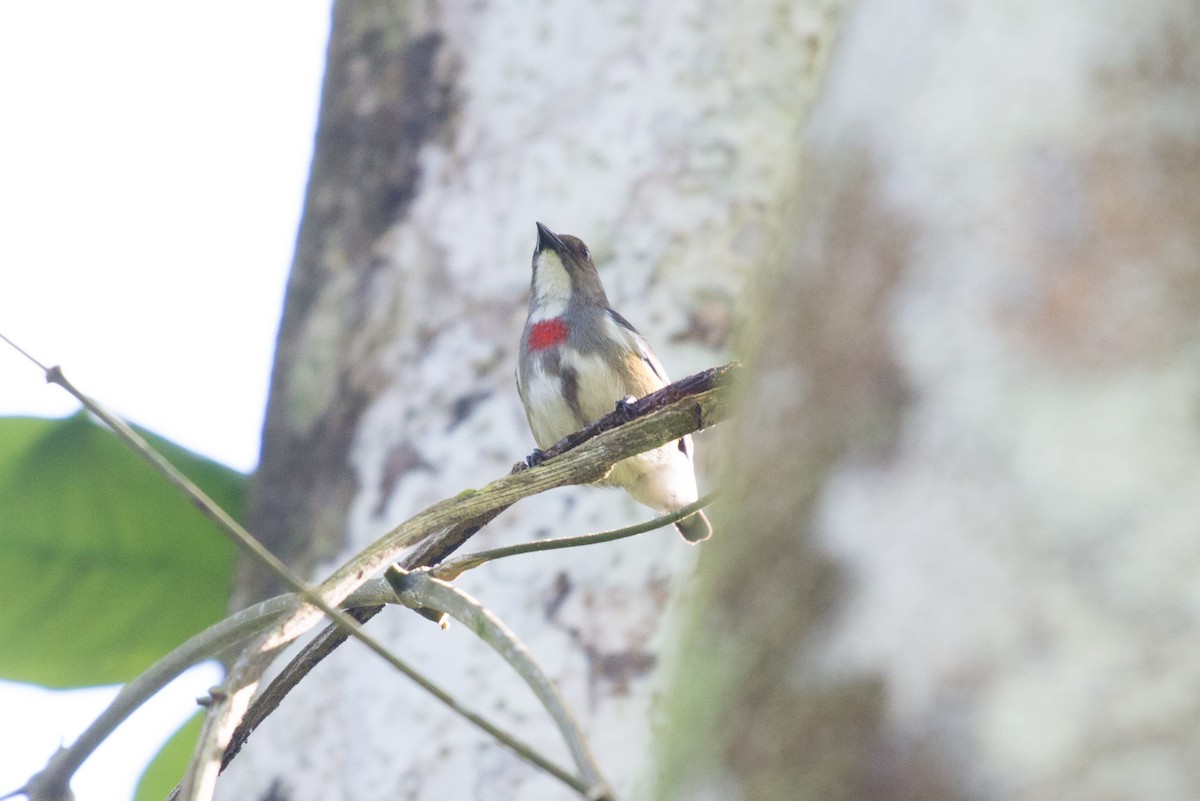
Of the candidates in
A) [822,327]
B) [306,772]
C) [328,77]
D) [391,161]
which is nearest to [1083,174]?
[822,327]

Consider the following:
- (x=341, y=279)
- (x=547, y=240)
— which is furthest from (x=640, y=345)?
(x=341, y=279)

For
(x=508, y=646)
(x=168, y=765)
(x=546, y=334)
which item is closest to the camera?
(x=508, y=646)

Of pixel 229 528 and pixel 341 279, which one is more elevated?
pixel 341 279

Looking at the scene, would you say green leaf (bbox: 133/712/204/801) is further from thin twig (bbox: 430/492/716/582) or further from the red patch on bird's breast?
thin twig (bbox: 430/492/716/582)

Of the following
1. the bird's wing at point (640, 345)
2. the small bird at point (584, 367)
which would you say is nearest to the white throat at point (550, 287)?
the small bird at point (584, 367)

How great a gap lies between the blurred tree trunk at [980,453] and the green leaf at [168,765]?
3941 millimetres

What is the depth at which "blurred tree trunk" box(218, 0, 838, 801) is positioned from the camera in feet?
11.2

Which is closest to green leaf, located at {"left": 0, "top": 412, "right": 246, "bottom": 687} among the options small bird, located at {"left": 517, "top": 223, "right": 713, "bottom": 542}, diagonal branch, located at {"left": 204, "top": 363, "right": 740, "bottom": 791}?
small bird, located at {"left": 517, "top": 223, "right": 713, "bottom": 542}

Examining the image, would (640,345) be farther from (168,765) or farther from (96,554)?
(168,765)

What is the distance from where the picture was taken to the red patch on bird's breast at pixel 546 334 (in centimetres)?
429

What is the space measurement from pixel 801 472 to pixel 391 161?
3.67 m

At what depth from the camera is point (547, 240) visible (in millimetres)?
4301

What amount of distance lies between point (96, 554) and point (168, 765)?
0.82 metres

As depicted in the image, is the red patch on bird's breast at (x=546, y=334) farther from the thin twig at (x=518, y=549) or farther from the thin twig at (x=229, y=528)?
the thin twig at (x=229, y=528)
